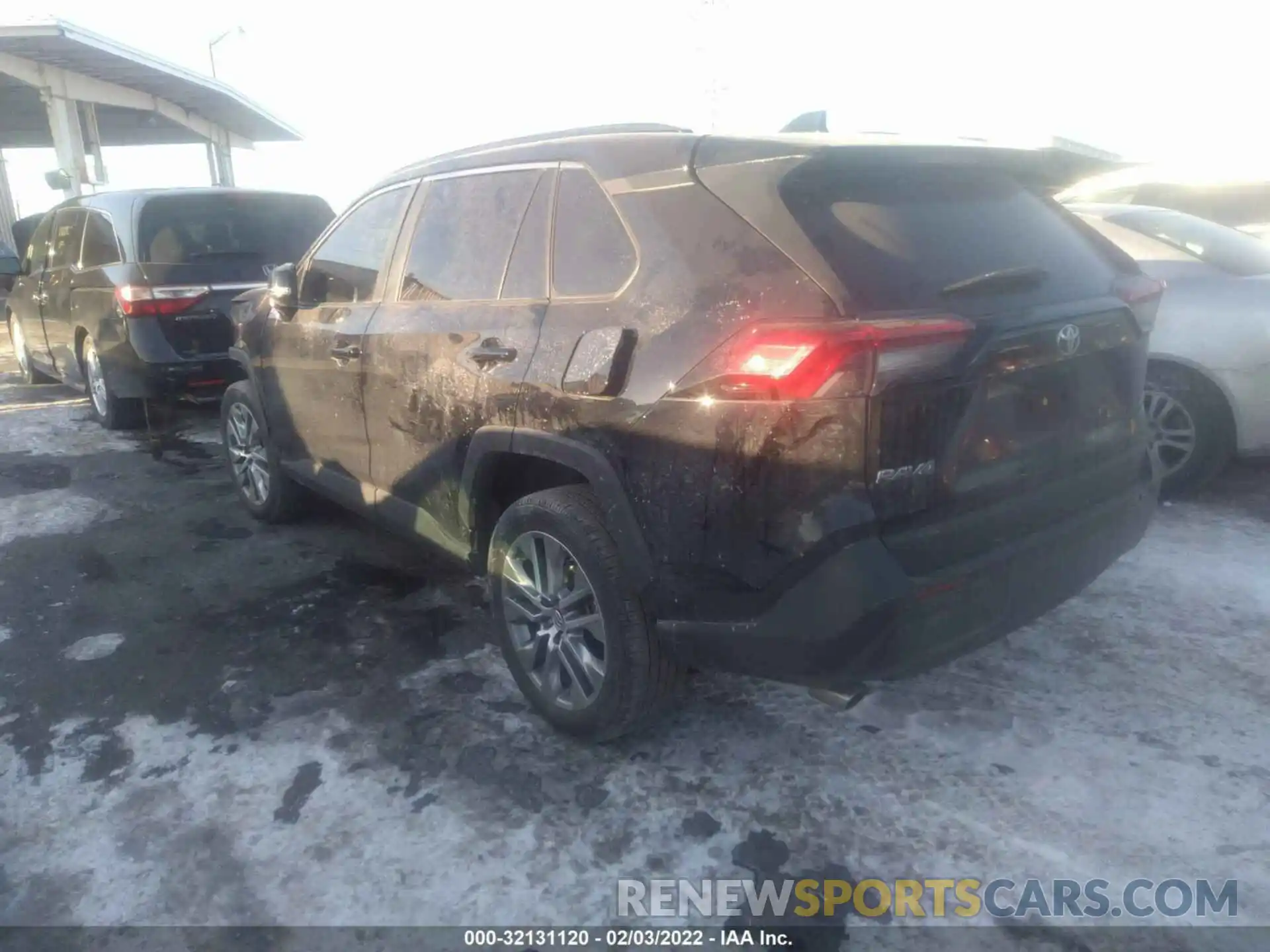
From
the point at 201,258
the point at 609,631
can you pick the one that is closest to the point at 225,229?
the point at 201,258

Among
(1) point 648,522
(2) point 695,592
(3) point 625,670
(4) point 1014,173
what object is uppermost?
(4) point 1014,173

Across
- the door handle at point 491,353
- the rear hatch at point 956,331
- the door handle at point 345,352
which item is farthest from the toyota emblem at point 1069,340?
the door handle at point 345,352

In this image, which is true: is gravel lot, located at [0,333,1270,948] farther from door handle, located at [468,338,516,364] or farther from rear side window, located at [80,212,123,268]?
rear side window, located at [80,212,123,268]

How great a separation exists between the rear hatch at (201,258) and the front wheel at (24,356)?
3721mm

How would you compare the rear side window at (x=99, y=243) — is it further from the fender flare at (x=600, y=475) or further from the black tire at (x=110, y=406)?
the fender flare at (x=600, y=475)

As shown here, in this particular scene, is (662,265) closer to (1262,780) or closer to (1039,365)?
(1039,365)

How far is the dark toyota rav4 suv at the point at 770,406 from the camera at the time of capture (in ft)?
7.02

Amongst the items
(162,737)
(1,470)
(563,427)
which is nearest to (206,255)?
(1,470)

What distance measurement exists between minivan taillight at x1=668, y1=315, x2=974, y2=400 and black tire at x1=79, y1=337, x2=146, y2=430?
6323 mm

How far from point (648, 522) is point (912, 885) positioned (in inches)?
44.5

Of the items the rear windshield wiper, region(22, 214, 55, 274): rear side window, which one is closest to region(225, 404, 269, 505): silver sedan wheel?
the rear windshield wiper

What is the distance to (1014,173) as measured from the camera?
2689 mm

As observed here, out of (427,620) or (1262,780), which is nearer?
(1262,780)

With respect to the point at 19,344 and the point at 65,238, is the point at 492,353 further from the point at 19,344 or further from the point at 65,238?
the point at 19,344
